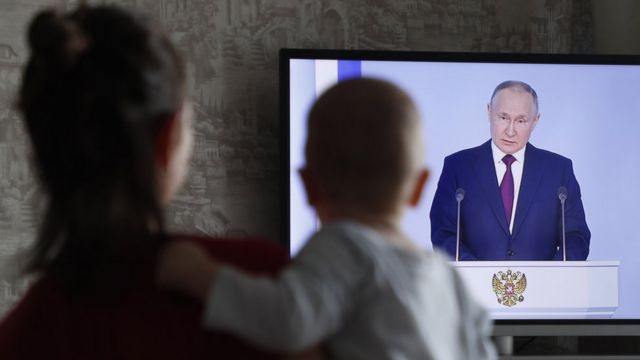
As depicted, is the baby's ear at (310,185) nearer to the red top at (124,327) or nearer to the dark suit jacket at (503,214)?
the red top at (124,327)

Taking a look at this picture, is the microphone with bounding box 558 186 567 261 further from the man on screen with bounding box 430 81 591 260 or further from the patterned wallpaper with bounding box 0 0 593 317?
the patterned wallpaper with bounding box 0 0 593 317

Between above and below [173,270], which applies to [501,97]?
above

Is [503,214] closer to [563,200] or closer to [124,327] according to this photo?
[563,200]

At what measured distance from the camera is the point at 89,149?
803mm

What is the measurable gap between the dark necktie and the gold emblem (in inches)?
5.8

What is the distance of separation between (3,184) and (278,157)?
2.58 feet

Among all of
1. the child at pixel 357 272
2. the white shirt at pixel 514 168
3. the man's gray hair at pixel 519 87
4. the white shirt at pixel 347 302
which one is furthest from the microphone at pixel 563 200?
A: the white shirt at pixel 347 302

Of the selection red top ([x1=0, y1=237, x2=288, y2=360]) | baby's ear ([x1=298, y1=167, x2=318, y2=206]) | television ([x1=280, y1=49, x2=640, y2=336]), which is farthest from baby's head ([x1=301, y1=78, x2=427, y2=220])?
television ([x1=280, y1=49, x2=640, y2=336])

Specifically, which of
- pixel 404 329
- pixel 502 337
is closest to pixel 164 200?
pixel 404 329

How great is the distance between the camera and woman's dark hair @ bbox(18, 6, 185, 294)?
0.81 metres

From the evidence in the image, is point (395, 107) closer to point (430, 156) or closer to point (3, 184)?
point (430, 156)

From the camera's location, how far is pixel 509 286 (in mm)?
2602

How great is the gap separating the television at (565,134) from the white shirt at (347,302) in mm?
1619

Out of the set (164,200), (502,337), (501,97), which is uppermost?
(501,97)
